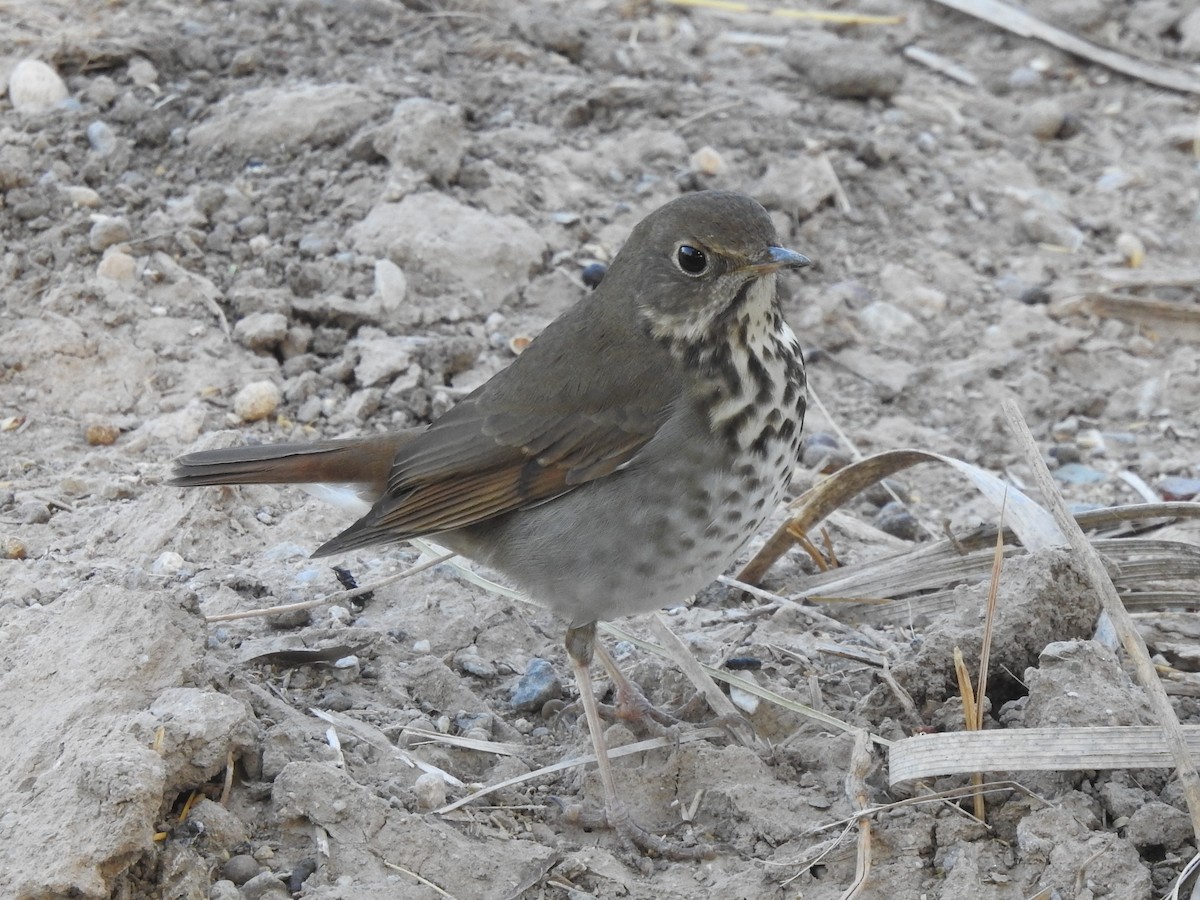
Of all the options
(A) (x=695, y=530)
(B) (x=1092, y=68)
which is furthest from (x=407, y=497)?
(B) (x=1092, y=68)

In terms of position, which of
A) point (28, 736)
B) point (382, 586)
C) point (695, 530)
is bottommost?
point (382, 586)

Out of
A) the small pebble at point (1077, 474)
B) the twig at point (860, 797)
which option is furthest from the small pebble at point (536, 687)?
the small pebble at point (1077, 474)

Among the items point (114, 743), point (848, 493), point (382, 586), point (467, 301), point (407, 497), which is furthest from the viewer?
point (467, 301)

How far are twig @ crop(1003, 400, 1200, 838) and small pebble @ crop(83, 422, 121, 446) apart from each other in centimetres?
278

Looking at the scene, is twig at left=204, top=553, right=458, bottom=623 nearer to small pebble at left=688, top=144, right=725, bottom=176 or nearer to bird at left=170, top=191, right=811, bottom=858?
bird at left=170, top=191, right=811, bottom=858

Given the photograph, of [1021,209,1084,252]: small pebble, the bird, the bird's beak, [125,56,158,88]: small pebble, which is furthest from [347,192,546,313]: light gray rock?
[1021,209,1084,252]: small pebble

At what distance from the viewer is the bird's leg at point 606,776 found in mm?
3590

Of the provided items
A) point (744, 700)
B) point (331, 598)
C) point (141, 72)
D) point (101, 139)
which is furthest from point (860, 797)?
point (141, 72)

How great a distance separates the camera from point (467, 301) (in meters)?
5.64

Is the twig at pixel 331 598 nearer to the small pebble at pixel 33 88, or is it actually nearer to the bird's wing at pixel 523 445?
the bird's wing at pixel 523 445

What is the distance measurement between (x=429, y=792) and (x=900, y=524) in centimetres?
217

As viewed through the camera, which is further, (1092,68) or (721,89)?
(1092,68)

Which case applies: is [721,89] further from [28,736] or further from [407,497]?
[28,736]

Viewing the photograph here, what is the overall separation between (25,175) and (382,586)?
2417mm
